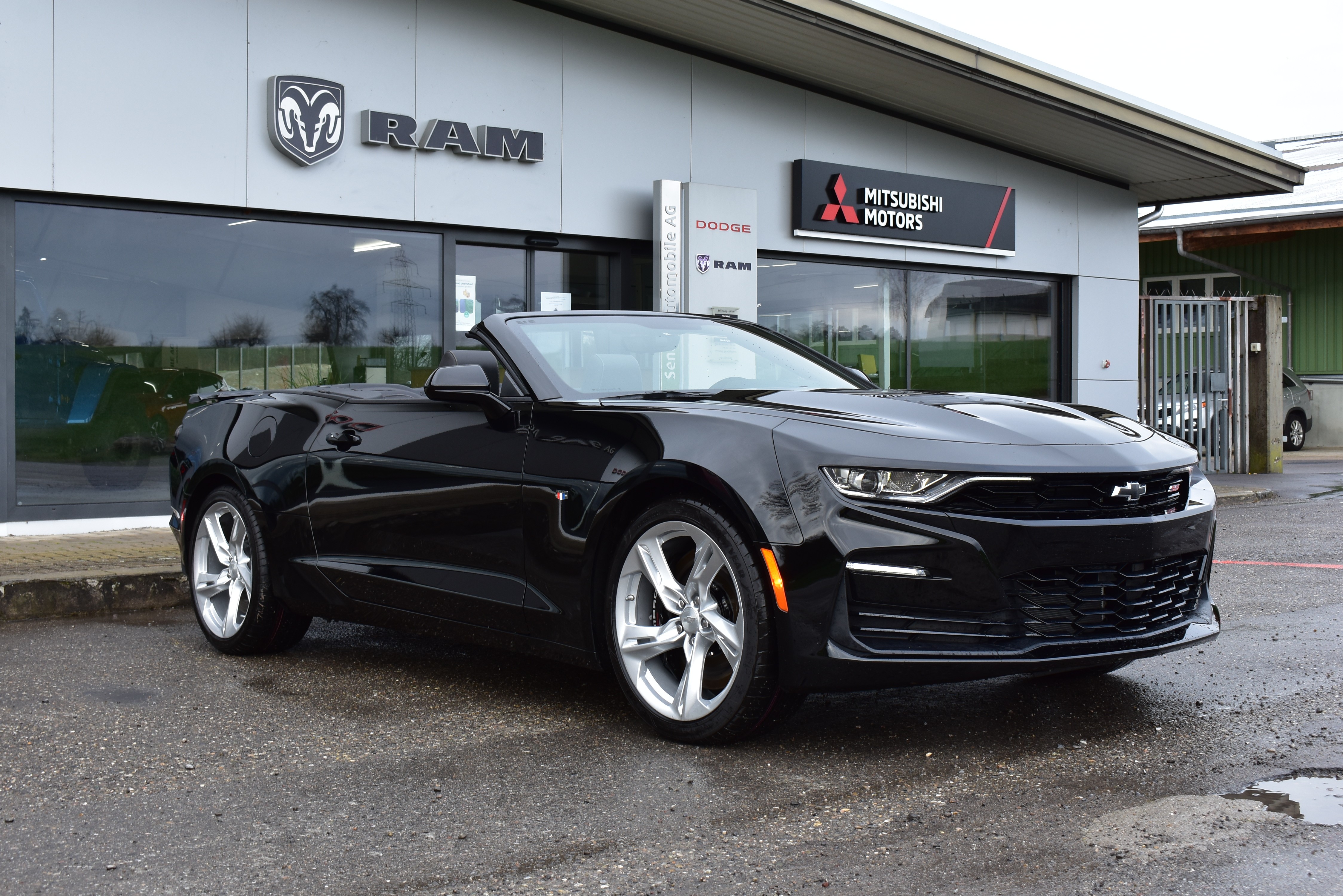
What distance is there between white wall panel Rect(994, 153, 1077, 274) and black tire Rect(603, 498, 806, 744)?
40.9 feet

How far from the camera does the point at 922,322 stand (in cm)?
1498

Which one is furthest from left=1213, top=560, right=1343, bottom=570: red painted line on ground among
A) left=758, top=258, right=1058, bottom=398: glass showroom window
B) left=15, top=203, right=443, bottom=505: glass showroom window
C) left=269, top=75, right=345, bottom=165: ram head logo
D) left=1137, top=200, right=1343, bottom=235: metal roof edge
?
left=1137, top=200, right=1343, bottom=235: metal roof edge

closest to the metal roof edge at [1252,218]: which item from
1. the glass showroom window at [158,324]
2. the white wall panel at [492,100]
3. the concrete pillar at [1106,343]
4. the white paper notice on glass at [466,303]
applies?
the concrete pillar at [1106,343]

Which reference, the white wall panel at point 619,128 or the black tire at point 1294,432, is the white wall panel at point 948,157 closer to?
the white wall panel at point 619,128

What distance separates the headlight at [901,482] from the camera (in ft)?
11.8

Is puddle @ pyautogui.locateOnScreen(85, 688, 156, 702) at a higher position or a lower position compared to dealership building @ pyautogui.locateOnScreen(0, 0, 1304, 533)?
lower

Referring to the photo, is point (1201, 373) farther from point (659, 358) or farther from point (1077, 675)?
point (659, 358)

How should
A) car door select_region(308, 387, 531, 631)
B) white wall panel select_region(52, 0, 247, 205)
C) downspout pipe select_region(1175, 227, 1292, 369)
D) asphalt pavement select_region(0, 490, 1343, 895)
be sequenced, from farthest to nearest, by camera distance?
downspout pipe select_region(1175, 227, 1292, 369) < white wall panel select_region(52, 0, 247, 205) < car door select_region(308, 387, 531, 631) < asphalt pavement select_region(0, 490, 1343, 895)

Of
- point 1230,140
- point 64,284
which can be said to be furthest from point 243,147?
point 1230,140

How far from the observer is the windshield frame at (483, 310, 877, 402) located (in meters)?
4.51

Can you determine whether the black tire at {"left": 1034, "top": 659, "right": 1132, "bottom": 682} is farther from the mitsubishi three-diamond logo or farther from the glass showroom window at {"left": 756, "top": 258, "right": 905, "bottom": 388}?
the mitsubishi three-diamond logo

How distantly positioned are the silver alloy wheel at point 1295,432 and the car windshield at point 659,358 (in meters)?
23.0

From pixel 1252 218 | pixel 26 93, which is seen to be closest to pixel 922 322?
pixel 26 93

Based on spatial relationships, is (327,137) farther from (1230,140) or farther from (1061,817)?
(1230,140)
